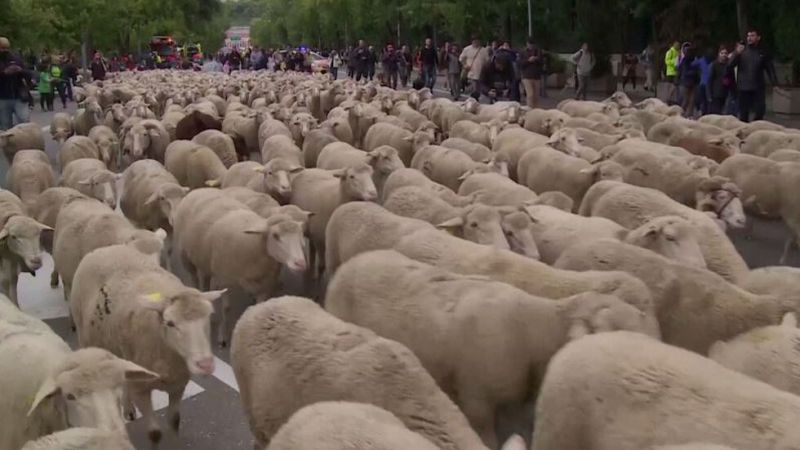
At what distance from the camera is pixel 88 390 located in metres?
3.58

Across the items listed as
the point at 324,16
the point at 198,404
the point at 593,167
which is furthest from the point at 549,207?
the point at 324,16

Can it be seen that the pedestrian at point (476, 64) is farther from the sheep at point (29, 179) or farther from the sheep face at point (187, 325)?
the sheep face at point (187, 325)

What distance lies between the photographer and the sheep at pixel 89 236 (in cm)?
603

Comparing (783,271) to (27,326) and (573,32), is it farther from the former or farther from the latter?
(573,32)

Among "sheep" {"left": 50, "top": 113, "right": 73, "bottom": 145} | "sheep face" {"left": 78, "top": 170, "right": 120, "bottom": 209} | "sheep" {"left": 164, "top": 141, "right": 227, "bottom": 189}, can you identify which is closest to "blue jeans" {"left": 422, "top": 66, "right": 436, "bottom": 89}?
"sheep" {"left": 50, "top": 113, "right": 73, "bottom": 145}

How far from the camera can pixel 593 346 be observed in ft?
11.2

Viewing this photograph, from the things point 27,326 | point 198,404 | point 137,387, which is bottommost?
point 198,404

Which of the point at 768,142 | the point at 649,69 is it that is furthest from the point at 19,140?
the point at 649,69

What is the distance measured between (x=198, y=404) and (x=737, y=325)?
3.12 metres

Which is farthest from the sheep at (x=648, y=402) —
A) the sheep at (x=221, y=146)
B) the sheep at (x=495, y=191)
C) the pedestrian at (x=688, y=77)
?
the pedestrian at (x=688, y=77)

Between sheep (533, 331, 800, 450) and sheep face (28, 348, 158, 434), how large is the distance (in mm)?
1744

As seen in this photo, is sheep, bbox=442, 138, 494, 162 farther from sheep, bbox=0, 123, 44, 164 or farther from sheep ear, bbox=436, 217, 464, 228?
sheep, bbox=0, 123, 44, 164

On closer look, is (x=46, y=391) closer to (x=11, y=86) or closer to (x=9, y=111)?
(x=11, y=86)

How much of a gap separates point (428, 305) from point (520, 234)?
5.62 ft
